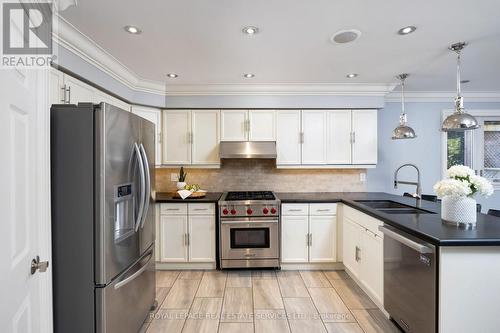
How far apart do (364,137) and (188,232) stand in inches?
111

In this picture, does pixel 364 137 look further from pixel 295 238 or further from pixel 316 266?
pixel 316 266

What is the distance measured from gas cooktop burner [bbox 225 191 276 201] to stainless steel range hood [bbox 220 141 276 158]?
1.83 ft

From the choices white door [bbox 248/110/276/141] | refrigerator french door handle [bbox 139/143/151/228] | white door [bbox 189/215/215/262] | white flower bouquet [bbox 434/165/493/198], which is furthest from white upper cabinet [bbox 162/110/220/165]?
white flower bouquet [bbox 434/165/493/198]

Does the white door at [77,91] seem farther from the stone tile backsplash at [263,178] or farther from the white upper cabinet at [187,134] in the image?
the stone tile backsplash at [263,178]

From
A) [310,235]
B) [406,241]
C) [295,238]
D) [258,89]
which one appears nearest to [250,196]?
[295,238]

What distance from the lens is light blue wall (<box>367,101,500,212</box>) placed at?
12.9 feet

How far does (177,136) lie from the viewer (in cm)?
360

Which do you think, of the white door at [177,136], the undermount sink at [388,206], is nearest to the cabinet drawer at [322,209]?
the undermount sink at [388,206]

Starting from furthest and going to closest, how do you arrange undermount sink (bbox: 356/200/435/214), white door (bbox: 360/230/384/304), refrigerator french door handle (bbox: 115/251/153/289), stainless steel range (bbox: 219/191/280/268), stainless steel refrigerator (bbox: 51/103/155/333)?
stainless steel range (bbox: 219/191/280/268), undermount sink (bbox: 356/200/435/214), white door (bbox: 360/230/384/304), refrigerator french door handle (bbox: 115/251/153/289), stainless steel refrigerator (bbox: 51/103/155/333)

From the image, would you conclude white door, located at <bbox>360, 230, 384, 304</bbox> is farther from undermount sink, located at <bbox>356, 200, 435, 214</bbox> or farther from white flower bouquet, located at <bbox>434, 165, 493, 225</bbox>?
white flower bouquet, located at <bbox>434, 165, 493, 225</bbox>

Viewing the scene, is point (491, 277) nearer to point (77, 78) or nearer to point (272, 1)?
point (272, 1)

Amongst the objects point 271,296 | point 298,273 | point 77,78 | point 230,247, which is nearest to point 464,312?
point 271,296

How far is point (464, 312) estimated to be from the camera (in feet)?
5.13

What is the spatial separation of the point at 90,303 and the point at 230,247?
1832 mm
